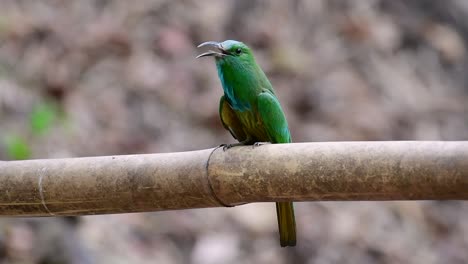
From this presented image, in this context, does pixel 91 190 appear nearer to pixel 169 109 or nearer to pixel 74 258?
pixel 74 258

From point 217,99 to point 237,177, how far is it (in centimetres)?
430

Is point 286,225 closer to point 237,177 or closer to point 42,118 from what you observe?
point 237,177

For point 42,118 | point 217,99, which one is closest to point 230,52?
point 42,118

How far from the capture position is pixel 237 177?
111 inches

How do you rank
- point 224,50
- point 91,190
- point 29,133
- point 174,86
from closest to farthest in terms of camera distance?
point 91,190
point 224,50
point 29,133
point 174,86

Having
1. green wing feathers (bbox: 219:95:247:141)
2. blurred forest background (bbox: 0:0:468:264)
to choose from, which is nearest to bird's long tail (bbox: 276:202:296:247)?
green wing feathers (bbox: 219:95:247:141)

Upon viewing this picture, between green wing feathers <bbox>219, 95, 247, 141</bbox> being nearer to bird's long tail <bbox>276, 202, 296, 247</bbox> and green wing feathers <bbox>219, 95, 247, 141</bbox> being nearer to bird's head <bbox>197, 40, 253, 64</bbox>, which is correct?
bird's head <bbox>197, 40, 253, 64</bbox>

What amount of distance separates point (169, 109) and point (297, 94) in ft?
3.69

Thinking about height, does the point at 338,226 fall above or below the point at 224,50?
below

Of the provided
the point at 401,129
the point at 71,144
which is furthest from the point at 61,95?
the point at 401,129

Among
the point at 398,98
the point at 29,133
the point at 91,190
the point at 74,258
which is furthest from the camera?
the point at 398,98

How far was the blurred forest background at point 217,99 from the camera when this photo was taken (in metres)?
6.05

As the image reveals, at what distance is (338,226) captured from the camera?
6512mm

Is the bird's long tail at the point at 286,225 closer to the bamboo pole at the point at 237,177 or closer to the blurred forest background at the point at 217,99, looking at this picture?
the bamboo pole at the point at 237,177
